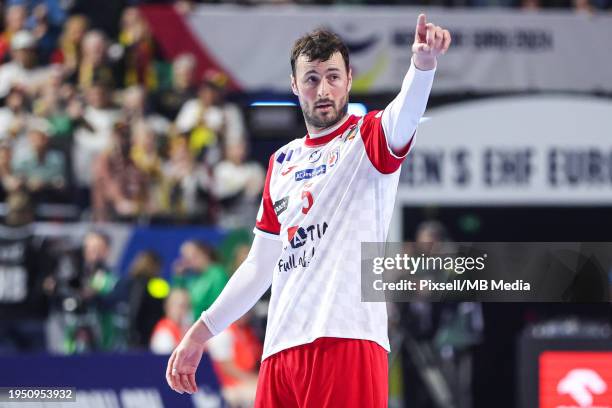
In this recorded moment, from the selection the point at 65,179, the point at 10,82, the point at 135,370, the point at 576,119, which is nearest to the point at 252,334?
the point at 135,370

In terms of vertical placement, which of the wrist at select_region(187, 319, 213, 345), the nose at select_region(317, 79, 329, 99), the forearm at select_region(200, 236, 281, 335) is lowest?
the wrist at select_region(187, 319, 213, 345)

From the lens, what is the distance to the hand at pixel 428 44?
3.86 meters

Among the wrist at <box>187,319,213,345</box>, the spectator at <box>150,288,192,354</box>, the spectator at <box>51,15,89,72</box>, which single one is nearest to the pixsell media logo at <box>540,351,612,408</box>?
the wrist at <box>187,319,213,345</box>

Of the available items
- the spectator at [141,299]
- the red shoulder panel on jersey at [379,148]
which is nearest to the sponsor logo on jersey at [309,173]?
the red shoulder panel on jersey at [379,148]

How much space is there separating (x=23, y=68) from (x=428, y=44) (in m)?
9.73

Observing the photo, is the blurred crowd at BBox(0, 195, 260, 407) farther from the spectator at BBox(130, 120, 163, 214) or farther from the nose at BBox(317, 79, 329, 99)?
the nose at BBox(317, 79, 329, 99)

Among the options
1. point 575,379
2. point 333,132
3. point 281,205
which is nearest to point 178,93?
point 575,379

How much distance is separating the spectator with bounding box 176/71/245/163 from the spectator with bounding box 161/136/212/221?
14.4 inches

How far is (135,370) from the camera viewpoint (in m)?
8.70

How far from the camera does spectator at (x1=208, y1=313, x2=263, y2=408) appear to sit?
9859 mm

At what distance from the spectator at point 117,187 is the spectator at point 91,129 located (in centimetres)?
19

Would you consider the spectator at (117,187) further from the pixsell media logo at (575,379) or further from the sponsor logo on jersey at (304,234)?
the sponsor logo on jersey at (304,234)

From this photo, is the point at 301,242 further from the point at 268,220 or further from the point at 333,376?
the point at 333,376

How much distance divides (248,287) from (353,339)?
25.5 inches
